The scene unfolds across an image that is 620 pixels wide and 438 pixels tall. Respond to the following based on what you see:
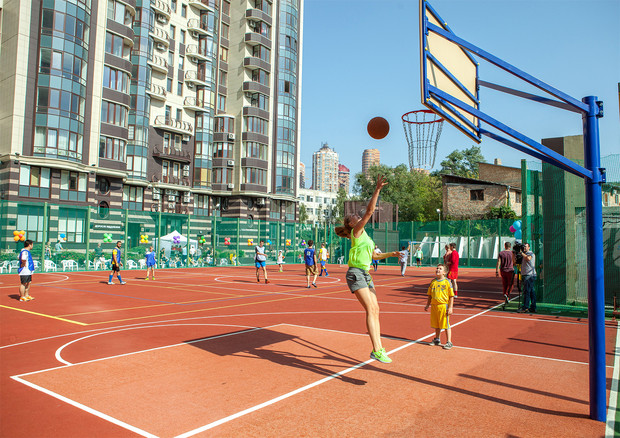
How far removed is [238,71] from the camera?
56.3 metres

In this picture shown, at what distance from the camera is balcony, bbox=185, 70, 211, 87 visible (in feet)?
170

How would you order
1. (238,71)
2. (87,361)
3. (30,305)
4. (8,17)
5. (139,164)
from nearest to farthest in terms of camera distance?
1. (87,361)
2. (30,305)
3. (8,17)
4. (139,164)
5. (238,71)

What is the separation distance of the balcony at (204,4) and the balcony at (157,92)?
36.7ft

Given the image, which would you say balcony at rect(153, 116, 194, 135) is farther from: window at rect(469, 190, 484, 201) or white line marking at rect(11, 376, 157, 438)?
white line marking at rect(11, 376, 157, 438)

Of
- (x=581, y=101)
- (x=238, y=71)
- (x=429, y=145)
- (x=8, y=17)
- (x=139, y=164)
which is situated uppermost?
(x=238, y=71)

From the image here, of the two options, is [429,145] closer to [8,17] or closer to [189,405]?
[189,405]

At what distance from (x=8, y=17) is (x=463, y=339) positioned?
4237cm

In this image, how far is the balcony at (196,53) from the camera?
5170 centimetres

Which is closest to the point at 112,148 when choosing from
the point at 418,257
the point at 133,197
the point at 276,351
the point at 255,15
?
the point at 133,197

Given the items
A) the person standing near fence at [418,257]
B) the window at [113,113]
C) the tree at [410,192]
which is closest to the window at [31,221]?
the window at [113,113]

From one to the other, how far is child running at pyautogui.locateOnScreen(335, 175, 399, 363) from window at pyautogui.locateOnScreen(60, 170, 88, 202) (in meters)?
36.6

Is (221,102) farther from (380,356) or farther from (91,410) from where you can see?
(91,410)

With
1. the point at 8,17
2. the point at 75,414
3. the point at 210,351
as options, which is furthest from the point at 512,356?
the point at 8,17

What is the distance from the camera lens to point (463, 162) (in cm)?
8669
